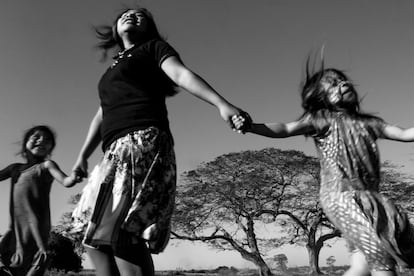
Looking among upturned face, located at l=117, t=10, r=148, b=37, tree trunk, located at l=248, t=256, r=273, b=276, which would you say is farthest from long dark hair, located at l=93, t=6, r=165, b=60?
tree trunk, located at l=248, t=256, r=273, b=276

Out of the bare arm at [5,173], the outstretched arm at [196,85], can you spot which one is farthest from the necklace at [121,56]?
the bare arm at [5,173]

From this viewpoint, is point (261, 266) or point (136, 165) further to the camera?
point (261, 266)

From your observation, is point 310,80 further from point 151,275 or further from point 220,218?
point 220,218

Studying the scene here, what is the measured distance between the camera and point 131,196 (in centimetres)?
175

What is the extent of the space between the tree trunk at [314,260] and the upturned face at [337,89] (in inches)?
703

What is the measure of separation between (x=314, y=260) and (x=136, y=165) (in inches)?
747

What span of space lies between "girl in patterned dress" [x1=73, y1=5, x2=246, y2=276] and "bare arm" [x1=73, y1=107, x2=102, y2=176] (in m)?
0.24

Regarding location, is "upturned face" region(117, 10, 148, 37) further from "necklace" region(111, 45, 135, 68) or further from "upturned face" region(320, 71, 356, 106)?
"upturned face" region(320, 71, 356, 106)

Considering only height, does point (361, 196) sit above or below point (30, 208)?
below

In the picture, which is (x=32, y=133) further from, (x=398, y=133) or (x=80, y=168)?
(x=398, y=133)

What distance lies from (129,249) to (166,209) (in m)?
0.20

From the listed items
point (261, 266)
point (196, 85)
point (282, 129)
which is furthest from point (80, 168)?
point (261, 266)

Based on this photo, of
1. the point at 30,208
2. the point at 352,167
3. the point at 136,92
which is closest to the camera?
the point at 136,92

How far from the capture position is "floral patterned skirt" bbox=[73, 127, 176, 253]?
67.5 inches
